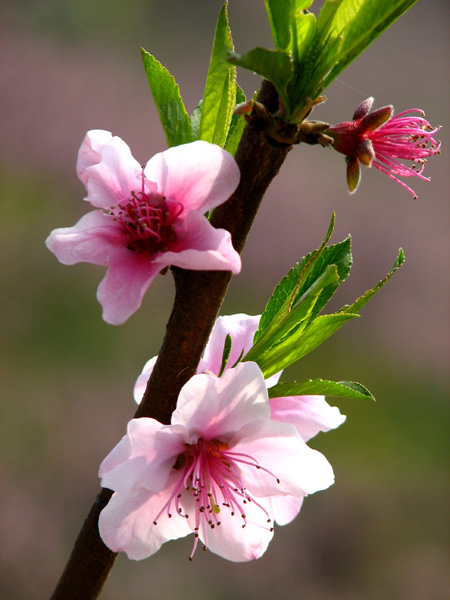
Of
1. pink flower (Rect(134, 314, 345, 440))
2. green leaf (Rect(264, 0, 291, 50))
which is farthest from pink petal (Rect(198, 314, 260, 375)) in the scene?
green leaf (Rect(264, 0, 291, 50))

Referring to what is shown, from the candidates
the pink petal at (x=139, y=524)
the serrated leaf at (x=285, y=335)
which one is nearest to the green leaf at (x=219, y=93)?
the serrated leaf at (x=285, y=335)

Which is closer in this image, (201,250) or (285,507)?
(201,250)

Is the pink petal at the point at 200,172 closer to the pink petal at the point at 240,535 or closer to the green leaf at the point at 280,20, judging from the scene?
the green leaf at the point at 280,20

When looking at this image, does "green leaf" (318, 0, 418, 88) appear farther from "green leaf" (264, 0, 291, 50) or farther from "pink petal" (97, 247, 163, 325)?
"pink petal" (97, 247, 163, 325)

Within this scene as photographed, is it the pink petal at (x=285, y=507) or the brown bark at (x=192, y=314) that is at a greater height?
the brown bark at (x=192, y=314)

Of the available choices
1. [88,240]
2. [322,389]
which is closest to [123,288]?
[88,240]

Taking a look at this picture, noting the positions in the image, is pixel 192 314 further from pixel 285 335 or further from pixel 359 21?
pixel 359 21
